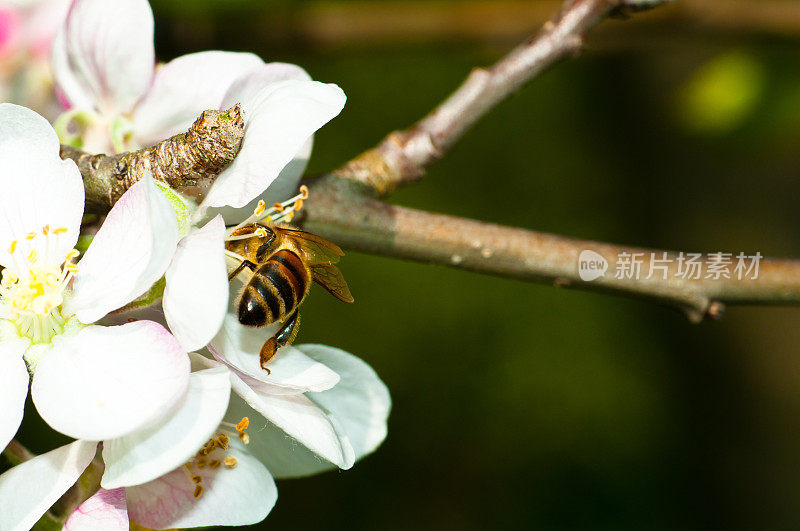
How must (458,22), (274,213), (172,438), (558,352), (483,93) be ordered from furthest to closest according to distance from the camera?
(558,352)
(458,22)
(483,93)
(274,213)
(172,438)

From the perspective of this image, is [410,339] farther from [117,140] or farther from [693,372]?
[117,140]

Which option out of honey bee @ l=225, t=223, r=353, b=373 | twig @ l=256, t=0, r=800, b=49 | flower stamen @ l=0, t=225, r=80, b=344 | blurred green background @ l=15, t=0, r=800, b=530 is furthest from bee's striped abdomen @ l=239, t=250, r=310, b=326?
blurred green background @ l=15, t=0, r=800, b=530

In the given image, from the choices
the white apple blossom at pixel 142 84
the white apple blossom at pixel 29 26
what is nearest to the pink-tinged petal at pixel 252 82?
the white apple blossom at pixel 142 84

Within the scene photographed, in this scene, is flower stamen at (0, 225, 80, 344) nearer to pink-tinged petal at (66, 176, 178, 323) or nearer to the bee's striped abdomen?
pink-tinged petal at (66, 176, 178, 323)

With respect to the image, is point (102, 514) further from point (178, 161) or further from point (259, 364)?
point (178, 161)

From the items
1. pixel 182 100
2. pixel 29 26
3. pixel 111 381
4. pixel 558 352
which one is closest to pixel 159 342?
pixel 111 381

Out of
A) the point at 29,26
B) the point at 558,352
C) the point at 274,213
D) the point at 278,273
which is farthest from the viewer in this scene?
the point at 558,352

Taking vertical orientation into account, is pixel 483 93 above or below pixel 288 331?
above

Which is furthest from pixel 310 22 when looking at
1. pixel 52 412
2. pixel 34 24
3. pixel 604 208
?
pixel 604 208
